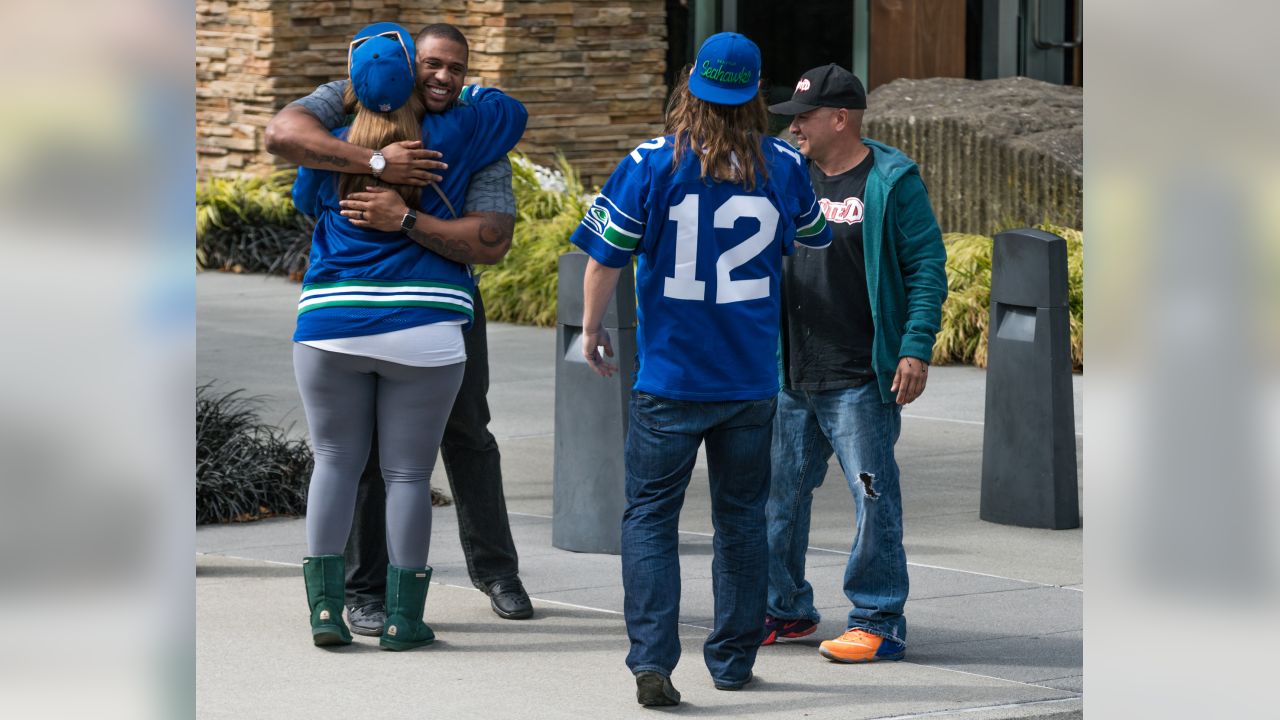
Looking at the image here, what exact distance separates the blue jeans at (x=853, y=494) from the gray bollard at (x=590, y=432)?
1.43 meters

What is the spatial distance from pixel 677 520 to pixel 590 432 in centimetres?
210

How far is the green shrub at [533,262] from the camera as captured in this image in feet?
46.5

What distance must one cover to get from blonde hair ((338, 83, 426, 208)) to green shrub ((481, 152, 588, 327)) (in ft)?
27.5

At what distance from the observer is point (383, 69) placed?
5.27 m

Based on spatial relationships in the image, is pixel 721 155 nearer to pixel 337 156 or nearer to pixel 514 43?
pixel 337 156

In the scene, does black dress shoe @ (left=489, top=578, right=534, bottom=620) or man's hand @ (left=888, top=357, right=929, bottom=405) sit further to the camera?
black dress shoe @ (left=489, top=578, right=534, bottom=620)

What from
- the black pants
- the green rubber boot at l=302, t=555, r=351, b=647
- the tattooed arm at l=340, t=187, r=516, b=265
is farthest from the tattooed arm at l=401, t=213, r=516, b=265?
the green rubber boot at l=302, t=555, r=351, b=647

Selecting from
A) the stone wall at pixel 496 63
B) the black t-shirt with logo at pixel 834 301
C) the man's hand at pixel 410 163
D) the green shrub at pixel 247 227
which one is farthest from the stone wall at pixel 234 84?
the black t-shirt with logo at pixel 834 301

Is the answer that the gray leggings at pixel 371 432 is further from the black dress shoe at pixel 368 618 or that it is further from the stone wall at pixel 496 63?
the stone wall at pixel 496 63

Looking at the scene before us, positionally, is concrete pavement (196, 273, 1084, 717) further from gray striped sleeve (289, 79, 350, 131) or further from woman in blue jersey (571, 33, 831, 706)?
gray striped sleeve (289, 79, 350, 131)

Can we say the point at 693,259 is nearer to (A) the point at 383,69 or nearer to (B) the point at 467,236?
(B) the point at 467,236

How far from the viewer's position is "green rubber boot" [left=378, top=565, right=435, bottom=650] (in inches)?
221
